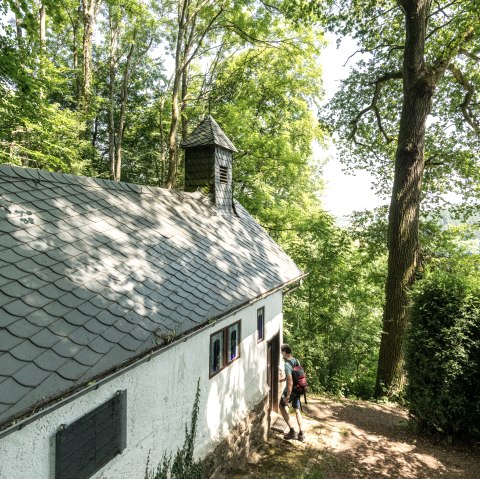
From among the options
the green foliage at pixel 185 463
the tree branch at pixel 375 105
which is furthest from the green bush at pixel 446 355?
the tree branch at pixel 375 105

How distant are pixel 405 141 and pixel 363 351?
8742 mm

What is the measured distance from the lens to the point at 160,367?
181 inches

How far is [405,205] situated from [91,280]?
373 inches

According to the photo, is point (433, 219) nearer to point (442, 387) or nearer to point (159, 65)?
point (442, 387)

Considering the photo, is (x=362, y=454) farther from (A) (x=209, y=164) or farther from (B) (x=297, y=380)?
(A) (x=209, y=164)

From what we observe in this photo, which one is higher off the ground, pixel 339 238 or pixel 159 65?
pixel 159 65

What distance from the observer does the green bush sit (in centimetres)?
729

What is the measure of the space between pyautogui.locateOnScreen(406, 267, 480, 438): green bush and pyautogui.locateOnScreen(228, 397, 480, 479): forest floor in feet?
1.90

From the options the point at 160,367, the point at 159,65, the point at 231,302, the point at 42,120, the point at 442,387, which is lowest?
the point at 442,387

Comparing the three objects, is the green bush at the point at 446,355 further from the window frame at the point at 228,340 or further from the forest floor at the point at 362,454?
the window frame at the point at 228,340

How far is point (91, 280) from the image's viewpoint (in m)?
4.22

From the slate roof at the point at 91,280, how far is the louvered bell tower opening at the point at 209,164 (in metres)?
2.88

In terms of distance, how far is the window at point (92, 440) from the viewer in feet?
10.6

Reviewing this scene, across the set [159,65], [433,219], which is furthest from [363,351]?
[159,65]
